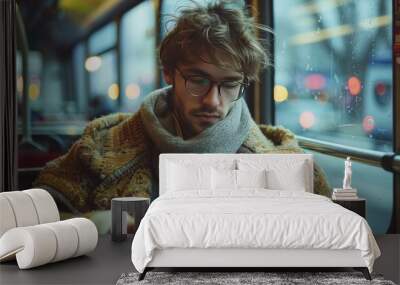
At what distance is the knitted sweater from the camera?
24.3 ft

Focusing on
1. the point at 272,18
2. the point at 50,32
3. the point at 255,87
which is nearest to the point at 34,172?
the point at 50,32

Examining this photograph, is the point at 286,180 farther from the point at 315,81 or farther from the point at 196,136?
the point at 315,81

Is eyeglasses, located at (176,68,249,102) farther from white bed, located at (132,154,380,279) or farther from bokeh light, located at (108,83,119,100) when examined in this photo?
white bed, located at (132,154,380,279)

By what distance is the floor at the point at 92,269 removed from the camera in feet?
16.5

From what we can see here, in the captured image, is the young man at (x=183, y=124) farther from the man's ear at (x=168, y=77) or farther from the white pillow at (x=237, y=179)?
the white pillow at (x=237, y=179)

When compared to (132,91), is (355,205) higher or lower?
lower

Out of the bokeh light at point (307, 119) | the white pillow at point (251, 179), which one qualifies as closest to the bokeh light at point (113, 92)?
the white pillow at point (251, 179)

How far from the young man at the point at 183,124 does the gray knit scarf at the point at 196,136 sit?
11 mm

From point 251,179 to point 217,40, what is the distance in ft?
5.52

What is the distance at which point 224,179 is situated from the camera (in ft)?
21.7

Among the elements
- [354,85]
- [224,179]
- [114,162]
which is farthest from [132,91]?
[354,85]

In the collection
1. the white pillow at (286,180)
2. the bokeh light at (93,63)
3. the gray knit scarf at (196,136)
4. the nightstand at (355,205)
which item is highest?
the bokeh light at (93,63)

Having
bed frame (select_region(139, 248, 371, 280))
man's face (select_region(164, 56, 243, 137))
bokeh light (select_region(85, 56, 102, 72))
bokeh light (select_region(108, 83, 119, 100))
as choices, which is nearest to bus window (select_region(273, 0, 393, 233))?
man's face (select_region(164, 56, 243, 137))

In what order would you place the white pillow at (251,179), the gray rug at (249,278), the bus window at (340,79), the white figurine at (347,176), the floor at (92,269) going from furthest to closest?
the bus window at (340,79), the white figurine at (347,176), the white pillow at (251,179), the floor at (92,269), the gray rug at (249,278)
